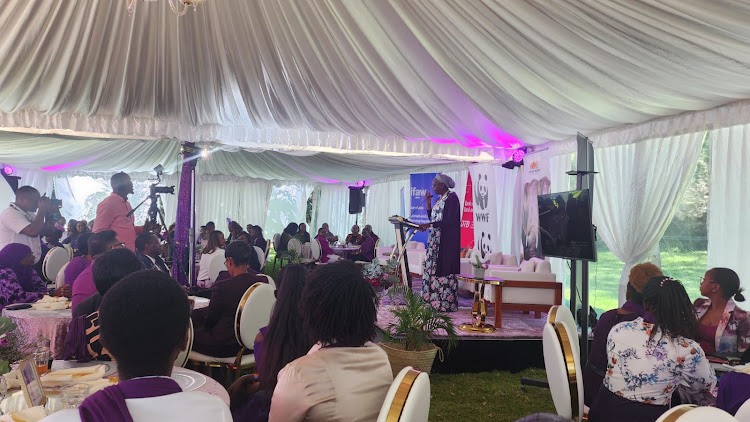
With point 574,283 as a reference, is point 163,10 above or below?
above

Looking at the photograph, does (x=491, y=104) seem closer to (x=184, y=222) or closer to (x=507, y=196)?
(x=507, y=196)

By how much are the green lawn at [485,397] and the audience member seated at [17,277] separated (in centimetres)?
330

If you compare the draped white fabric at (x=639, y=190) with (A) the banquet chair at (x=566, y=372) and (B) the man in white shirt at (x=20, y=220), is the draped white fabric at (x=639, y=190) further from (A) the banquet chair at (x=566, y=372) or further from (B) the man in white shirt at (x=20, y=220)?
(B) the man in white shirt at (x=20, y=220)

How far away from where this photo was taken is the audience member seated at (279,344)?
7.86ft

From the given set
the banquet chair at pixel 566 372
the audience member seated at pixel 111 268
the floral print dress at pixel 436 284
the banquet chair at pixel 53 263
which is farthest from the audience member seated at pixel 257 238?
the banquet chair at pixel 566 372

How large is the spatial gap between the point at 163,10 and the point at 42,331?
327 centimetres

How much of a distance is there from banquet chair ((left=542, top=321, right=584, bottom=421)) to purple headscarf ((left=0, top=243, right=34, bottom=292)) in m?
4.49

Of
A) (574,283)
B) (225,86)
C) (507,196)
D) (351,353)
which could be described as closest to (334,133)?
(225,86)

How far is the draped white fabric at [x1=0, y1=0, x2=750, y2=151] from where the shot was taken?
4266 millimetres

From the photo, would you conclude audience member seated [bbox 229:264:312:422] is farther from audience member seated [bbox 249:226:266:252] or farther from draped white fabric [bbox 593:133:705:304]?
audience member seated [bbox 249:226:266:252]

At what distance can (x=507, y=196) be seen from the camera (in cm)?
965

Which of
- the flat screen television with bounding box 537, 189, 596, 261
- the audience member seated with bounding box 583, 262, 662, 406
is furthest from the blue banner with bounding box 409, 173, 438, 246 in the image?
the audience member seated with bounding box 583, 262, 662, 406

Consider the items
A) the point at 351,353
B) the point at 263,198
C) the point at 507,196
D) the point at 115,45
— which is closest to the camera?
the point at 351,353

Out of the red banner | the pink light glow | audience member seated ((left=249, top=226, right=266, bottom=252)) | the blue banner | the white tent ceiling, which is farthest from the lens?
the pink light glow
